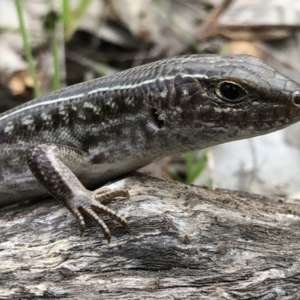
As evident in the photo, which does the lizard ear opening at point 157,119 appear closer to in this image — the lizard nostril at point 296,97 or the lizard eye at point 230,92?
the lizard eye at point 230,92

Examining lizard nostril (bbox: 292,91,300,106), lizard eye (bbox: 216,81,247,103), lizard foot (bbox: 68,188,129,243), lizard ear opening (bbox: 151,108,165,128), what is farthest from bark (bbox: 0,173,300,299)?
lizard nostril (bbox: 292,91,300,106)

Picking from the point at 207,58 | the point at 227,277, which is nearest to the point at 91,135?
the point at 207,58

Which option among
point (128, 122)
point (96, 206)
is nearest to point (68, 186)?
point (96, 206)

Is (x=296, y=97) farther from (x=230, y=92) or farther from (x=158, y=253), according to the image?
(x=158, y=253)

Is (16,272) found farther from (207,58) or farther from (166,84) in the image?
(207,58)

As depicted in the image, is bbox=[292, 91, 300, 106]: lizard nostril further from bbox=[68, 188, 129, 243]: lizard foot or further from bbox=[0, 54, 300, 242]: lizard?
bbox=[68, 188, 129, 243]: lizard foot

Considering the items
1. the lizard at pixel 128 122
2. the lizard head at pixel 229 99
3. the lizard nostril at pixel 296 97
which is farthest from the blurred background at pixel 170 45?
the lizard nostril at pixel 296 97
